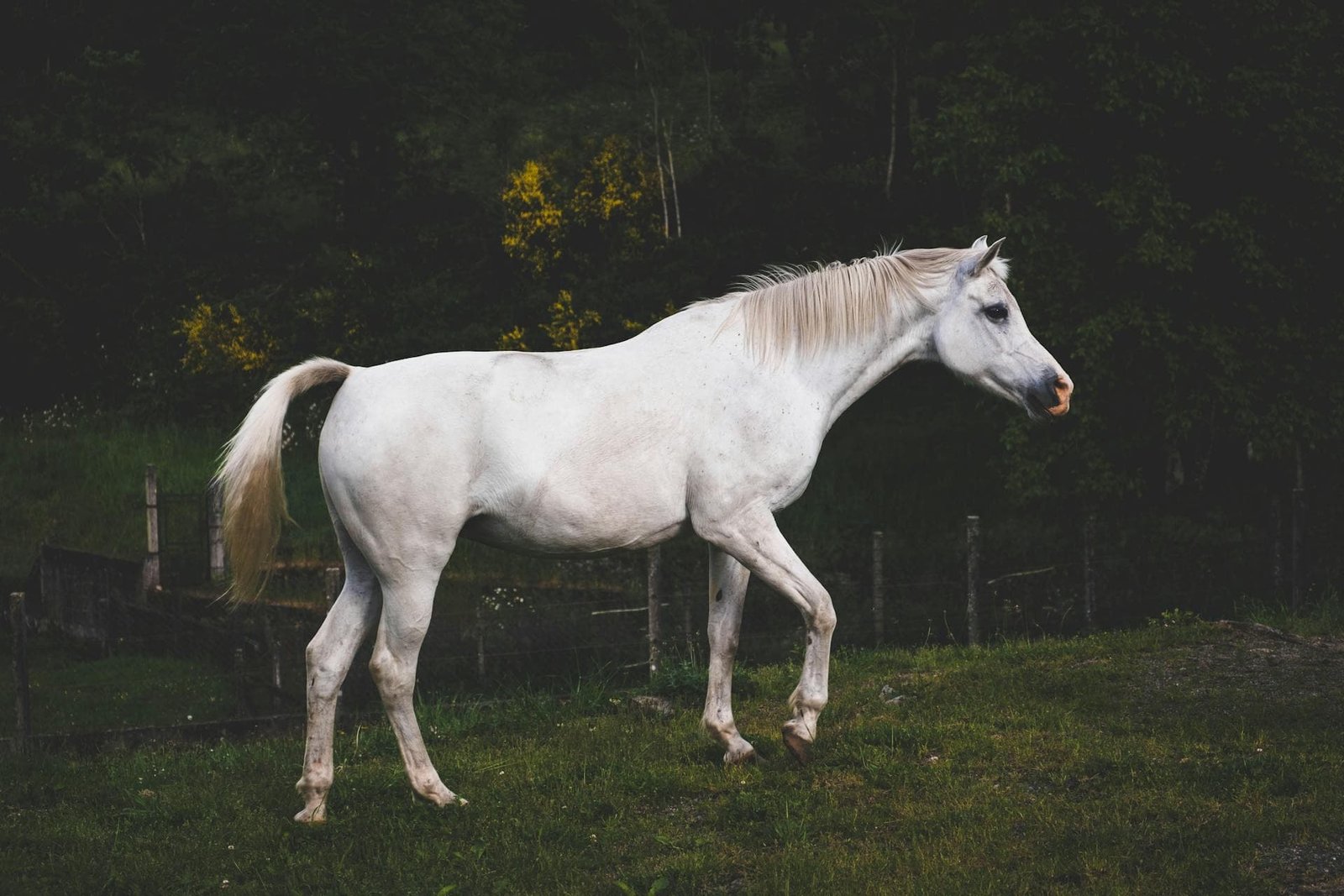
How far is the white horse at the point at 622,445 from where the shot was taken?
5898 millimetres

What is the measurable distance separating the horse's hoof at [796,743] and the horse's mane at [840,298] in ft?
6.18

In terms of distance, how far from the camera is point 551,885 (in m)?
5.00

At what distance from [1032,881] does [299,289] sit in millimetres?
25831

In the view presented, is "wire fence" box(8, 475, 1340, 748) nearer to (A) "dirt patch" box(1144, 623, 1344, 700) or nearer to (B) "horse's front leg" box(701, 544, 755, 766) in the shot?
(A) "dirt patch" box(1144, 623, 1344, 700)

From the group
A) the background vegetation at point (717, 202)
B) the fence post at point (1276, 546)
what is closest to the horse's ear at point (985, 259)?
the fence post at point (1276, 546)

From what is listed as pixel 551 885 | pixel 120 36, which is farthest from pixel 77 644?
pixel 120 36

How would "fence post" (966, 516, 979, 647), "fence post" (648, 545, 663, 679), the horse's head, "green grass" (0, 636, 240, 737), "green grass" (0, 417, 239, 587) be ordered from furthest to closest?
"green grass" (0, 417, 239, 587), "green grass" (0, 636, 240, 737), "fence post" (966, 516, 979, 647), "fence post" (648, 545, 663, 679), the horse's head

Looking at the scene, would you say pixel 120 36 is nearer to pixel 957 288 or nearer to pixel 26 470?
pixel 26 470

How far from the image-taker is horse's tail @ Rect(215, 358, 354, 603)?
6023 mm

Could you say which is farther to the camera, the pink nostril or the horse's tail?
the pink nostril

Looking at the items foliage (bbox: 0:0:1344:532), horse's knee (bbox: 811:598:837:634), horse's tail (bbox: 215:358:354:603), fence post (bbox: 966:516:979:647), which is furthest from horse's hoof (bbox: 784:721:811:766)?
foliage (bbox: 0:0:1344:532)

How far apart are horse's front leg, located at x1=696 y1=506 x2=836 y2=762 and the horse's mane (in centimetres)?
95

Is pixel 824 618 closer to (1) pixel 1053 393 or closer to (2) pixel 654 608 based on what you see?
(1) pixel 1053 393

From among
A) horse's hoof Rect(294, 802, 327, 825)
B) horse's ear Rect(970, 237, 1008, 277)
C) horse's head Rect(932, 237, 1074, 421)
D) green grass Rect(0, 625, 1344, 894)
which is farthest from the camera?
horse's head Rect(932, 237, 1074, 421)
